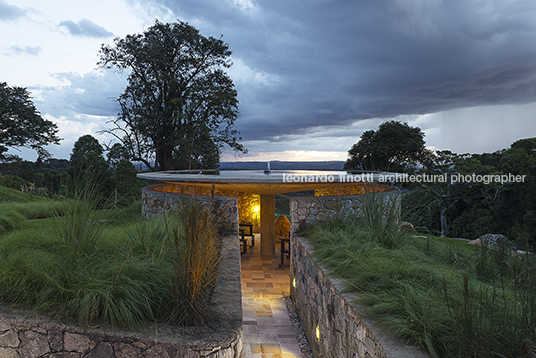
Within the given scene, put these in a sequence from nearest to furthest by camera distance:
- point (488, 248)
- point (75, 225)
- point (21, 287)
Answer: point (21, 287), point (75, 225), point (488, 248)

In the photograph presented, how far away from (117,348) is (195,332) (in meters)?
0.60

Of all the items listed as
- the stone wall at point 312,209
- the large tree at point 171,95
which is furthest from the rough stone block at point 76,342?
the large tree at point 171,95

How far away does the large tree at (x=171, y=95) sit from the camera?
52.3ft

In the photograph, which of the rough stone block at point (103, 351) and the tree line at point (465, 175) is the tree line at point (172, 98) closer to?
the tree line at point (465, 175)

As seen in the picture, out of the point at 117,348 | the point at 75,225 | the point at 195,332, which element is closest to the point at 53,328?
the point at 117,348

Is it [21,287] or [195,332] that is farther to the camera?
[21,287]

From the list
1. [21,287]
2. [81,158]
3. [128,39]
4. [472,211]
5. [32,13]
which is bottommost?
[472,211]

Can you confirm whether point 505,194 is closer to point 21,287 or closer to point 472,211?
point 472,211

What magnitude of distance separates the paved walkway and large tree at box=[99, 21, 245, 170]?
980 centimetres

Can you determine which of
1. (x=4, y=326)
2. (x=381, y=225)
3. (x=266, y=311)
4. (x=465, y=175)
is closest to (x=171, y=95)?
(x=266, y=311)

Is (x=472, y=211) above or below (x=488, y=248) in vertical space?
below

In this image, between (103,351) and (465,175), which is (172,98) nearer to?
(103,351)

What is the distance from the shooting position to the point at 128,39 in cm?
1616

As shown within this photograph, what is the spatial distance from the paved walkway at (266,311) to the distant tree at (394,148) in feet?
46.4
